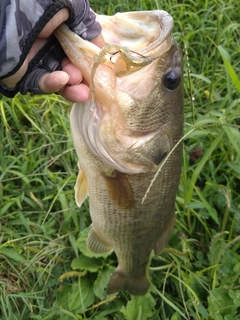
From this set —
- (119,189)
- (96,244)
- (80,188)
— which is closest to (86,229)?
(96,244)

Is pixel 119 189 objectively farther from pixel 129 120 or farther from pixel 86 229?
pixel 86 229

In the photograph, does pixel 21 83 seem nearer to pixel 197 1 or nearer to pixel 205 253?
pixel 205 253

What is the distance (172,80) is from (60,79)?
43cm

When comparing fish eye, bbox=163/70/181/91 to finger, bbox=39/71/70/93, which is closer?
finger, bbox=39/71/70/93

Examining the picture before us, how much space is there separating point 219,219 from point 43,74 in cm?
153

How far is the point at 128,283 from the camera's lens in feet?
8.09

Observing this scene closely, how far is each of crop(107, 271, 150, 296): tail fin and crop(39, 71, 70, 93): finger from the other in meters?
1.14

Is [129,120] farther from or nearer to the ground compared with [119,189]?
farther from the ground

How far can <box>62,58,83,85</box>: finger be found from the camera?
1745 mm

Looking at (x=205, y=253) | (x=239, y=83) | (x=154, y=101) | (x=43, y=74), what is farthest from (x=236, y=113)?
(x=43, y=74)

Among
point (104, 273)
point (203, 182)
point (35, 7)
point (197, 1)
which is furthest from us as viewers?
point (197, 1)

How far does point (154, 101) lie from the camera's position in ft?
5.94

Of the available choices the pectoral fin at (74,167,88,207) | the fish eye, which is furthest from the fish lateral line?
the pectoral fin at (74,167,88,207)

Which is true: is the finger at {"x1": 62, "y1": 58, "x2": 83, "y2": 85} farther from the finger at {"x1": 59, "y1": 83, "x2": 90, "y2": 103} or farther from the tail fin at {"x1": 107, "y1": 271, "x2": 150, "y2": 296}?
the tail fin at {"x1": 107, "y1": 271, "x2": 150, "y2": 296}
